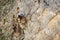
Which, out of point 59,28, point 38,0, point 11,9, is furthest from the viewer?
point 11,9

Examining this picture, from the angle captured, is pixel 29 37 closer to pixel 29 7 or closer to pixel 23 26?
pixel 23 26

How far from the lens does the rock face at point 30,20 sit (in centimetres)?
165

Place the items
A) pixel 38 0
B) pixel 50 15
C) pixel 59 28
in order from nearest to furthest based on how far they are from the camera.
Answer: pixel 59 28
pixel 50 15
pixel 38 0

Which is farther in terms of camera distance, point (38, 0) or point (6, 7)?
point (6, 7)

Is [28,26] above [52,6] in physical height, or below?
below

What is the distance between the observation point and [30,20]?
6.21 ft

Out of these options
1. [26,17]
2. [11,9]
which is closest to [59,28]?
[26,17]

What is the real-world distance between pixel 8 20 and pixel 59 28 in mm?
889

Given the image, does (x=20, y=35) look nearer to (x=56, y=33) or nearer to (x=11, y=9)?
(x=11, y=9)

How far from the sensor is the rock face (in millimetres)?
1648

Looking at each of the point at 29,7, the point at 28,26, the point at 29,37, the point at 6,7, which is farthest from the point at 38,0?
the point at 6,7

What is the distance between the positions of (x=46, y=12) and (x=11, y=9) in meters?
0.65

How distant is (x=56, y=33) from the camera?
157 cm

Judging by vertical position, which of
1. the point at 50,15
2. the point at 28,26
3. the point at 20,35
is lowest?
the point at 20,35
